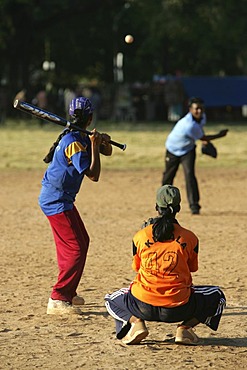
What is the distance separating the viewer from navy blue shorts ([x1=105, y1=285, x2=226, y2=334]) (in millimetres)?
7121

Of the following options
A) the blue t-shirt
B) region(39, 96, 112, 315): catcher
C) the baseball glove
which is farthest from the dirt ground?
the blue t-shirt

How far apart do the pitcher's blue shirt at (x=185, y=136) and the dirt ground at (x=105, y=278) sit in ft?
3.44

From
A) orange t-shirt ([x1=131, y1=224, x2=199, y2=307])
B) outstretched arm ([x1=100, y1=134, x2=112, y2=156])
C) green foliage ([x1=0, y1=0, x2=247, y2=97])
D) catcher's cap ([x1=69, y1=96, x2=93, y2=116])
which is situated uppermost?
green foliage ([x1=0, y1=0, x2=247, y2=97])

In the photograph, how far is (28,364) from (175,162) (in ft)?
27.2

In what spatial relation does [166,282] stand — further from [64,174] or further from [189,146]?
[189,146]

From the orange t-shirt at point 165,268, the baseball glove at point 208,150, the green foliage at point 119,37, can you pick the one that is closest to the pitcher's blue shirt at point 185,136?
the baseball glove at point 208,150

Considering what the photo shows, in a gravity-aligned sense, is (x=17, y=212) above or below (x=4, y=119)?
below

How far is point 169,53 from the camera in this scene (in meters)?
62.8

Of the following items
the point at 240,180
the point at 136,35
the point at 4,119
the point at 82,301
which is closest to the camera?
the point at 82,301

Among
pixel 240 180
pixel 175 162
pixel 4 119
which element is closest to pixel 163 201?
pixel 175 162

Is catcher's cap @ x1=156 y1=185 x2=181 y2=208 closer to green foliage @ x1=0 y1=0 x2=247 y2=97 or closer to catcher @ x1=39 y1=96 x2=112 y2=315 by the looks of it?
catcher @ x1=39 y1=96 x2=112 y2=315

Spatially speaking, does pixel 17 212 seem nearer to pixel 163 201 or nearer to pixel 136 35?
pixel 163 201

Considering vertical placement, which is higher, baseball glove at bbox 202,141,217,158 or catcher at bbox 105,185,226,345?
baseball glove at bbox 202,141,217,158

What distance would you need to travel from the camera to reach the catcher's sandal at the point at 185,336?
23.9 feet
